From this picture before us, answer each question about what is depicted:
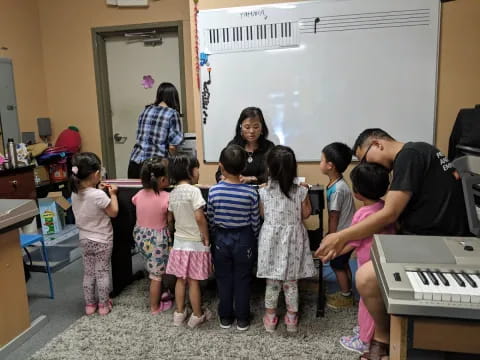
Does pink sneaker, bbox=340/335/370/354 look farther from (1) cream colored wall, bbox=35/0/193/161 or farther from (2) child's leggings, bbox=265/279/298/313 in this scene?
(1) cream colored wall, bbox=35/0/193/161

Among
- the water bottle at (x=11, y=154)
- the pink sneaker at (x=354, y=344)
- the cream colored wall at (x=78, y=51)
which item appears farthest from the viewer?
the cream colored wall at (x=78, y=51)

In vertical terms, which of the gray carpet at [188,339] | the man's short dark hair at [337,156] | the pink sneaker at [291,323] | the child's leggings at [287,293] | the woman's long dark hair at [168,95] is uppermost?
the woman's long dark hair at [168,95]

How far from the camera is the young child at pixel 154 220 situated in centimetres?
226

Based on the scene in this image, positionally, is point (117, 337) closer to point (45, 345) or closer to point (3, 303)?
point (45, 345)

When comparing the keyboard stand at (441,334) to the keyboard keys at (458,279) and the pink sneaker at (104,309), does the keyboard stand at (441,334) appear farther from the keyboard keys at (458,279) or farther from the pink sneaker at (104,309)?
the pink sneaker at (104,309)

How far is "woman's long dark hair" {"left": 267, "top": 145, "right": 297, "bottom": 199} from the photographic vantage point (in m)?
2.00

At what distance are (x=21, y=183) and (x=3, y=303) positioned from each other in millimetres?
1806

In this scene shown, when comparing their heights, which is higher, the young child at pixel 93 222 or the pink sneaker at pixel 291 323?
the young child at pixel 93 222

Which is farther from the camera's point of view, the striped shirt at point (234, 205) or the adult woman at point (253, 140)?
the adult woman at point (253, 140)

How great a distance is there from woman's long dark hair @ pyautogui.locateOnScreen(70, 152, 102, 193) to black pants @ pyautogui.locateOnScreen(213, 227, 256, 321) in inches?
31.0

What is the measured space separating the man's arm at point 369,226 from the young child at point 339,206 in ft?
2.09

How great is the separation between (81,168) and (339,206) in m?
1.47

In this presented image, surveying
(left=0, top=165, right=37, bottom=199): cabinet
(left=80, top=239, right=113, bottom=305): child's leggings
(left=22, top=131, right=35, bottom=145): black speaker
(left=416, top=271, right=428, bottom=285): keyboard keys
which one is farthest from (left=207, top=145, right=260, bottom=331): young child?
(left=22, top=131, right=35, bottom=145): black speaker

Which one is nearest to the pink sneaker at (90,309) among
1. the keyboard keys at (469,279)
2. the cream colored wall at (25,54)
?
the keyboard keys at (469,279)
